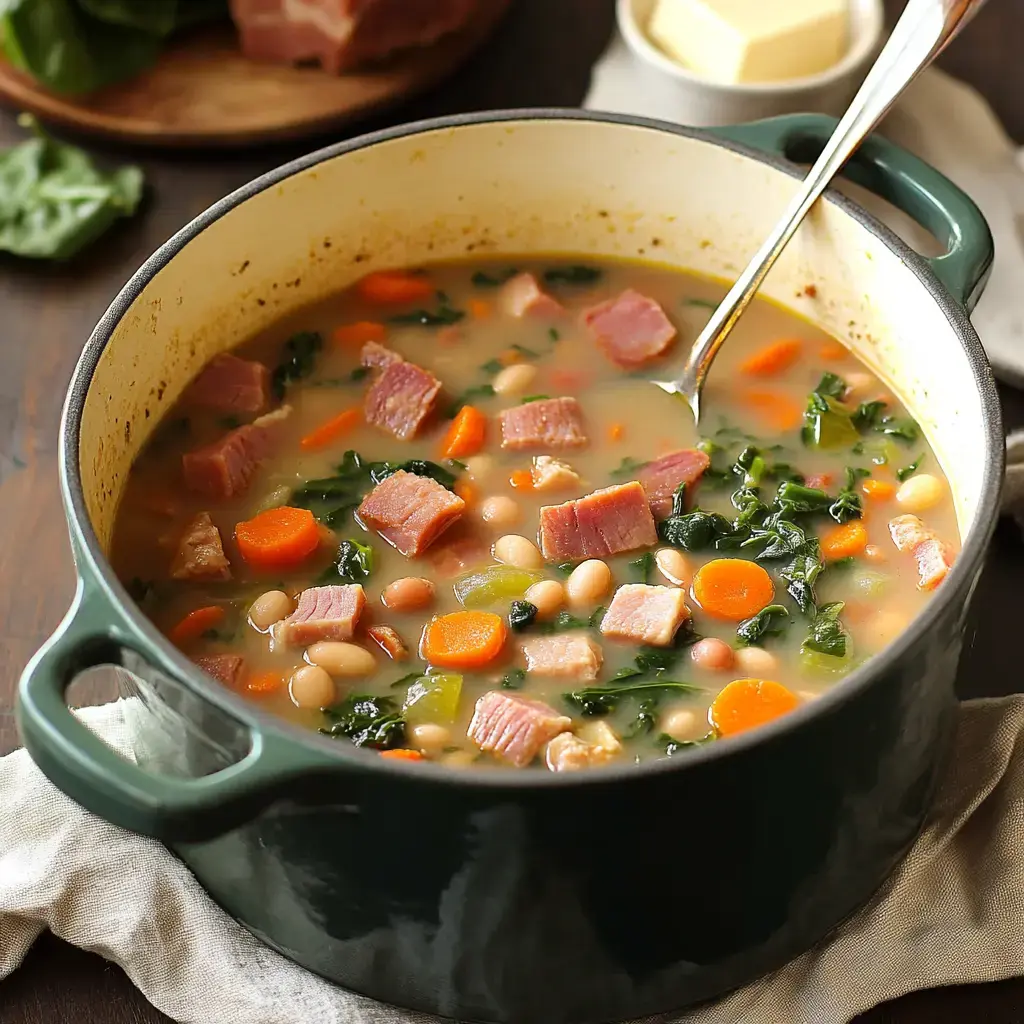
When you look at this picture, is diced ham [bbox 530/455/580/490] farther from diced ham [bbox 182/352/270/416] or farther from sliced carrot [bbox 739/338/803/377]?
diced ham [bbox 182/352/270/416]

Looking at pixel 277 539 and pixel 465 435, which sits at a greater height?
pixel 277 539

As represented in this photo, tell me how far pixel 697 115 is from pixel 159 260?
57.9 inches

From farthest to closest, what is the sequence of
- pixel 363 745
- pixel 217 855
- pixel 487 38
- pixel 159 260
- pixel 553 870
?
pixel 487 38, pixel 159 260, pixel 363 745, pixel 217 855, pixel 553 870

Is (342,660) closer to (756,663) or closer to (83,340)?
(756,663)

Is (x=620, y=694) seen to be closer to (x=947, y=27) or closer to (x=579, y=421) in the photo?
(x=579, y=421)

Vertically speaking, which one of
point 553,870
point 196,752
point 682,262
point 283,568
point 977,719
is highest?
point 196,752

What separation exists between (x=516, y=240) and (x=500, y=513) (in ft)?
2.44

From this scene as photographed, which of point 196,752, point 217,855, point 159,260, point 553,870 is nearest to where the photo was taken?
point 553,870

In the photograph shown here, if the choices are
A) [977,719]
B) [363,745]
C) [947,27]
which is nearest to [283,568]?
[363,745]

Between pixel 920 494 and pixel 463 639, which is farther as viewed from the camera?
pixel 920 494

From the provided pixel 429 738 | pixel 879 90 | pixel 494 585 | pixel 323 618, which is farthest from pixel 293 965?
pixel 879 90

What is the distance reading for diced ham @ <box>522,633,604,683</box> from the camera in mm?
2250

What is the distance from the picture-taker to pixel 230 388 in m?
2.76

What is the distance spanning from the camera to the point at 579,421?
2.69 meters
